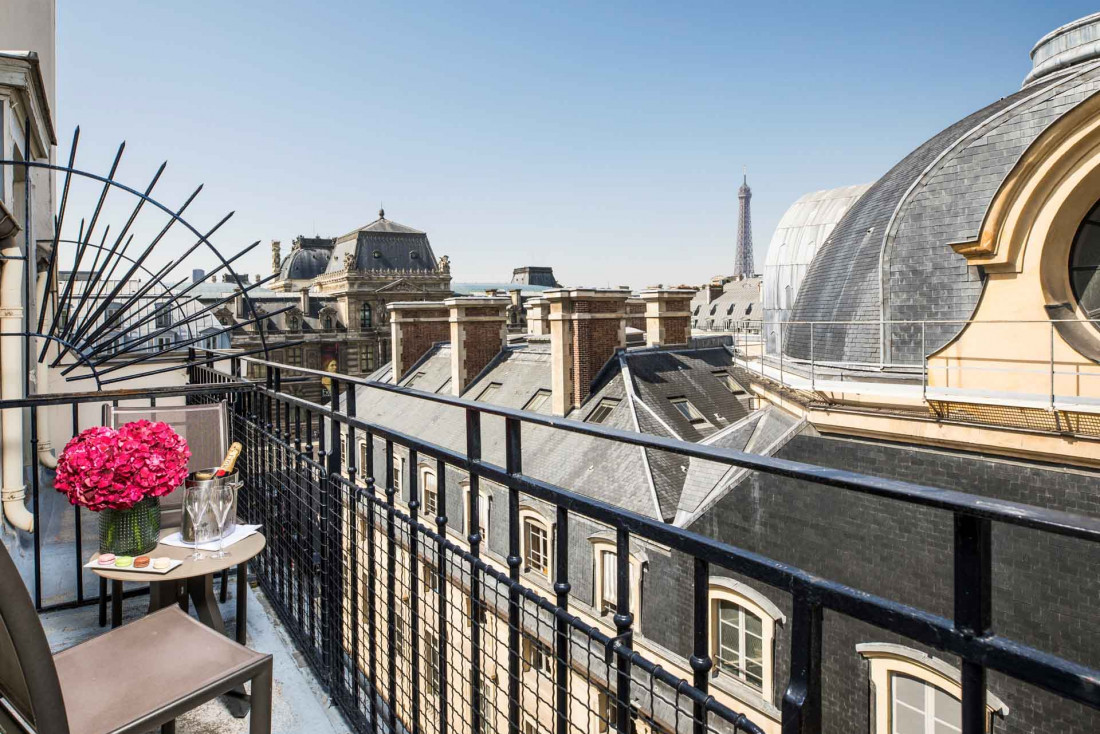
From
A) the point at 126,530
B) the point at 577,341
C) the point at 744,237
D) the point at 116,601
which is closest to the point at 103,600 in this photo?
the point at 116,601

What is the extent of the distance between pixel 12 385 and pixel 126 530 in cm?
343

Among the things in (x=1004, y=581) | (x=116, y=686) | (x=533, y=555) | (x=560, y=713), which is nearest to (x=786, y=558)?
(x=1004, y=581)

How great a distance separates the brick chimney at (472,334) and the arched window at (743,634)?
12798mm

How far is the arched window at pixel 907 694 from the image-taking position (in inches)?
249

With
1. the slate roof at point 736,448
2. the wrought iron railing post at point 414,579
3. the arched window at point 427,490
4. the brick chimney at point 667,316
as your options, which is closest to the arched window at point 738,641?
the slate roof at point 736,448

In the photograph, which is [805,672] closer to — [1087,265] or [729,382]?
[1087,265]

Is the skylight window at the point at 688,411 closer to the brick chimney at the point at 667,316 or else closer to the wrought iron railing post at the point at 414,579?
the brick chimney at the point at 667,316

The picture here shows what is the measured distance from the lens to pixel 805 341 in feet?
34.0

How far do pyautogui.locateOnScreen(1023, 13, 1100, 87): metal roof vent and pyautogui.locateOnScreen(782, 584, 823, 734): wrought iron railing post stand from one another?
11191mm

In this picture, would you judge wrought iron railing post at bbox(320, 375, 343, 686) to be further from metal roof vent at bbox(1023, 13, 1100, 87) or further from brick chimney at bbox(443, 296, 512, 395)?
brick chimney at bbox(443, 296, 512, 395)

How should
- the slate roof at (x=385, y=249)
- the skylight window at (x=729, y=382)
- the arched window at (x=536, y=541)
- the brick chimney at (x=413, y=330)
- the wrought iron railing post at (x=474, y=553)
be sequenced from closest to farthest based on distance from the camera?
the wrought iron railing post at (x=474, y=553), the arched window at (x=536, y=541), the skylight window at (x=729, y=382), the brick chimney at (x=413, y=330), the slate roof at (x=385, y=249)

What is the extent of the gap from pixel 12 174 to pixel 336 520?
15.7 ft

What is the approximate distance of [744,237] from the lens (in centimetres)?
11181

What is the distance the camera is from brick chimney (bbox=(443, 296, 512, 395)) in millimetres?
20047
